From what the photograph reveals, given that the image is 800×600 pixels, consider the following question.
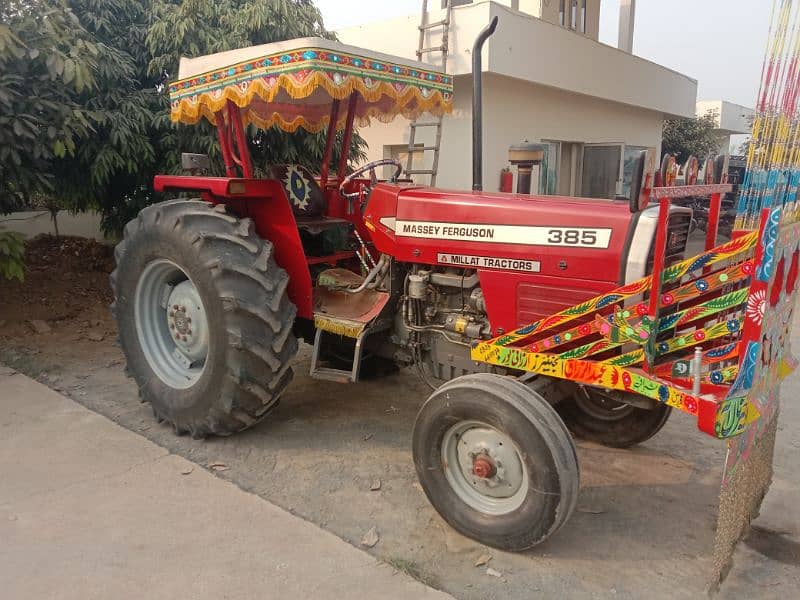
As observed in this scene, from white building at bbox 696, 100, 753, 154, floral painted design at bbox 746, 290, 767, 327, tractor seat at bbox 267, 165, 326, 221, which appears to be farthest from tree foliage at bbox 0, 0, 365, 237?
white building at bbox 696, 100, 753, 154

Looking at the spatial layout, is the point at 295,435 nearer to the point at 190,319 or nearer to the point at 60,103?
the point at 190,319

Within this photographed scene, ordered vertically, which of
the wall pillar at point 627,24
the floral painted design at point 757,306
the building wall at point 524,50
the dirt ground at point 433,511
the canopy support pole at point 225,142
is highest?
the wall pillar at point 627,24

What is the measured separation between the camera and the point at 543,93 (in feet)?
35.0

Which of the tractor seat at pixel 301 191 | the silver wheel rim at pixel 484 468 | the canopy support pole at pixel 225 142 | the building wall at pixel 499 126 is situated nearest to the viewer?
the silver wheel rim at pixel 484 468

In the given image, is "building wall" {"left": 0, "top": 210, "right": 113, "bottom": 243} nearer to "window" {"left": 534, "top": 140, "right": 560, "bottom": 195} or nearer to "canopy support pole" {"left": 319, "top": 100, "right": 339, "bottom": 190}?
"canopy support pole" {"left": 319, "top": 100, "right": 339, "bottom": 190}

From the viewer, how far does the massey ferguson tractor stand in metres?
2.60

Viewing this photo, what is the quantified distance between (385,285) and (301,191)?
1.11 m

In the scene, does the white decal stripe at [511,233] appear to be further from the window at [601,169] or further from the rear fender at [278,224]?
the window at [601,169]

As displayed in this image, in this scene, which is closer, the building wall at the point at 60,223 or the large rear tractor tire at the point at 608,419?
the large rear tractor tire at the point at 608,419

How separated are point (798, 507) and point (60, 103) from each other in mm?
5824

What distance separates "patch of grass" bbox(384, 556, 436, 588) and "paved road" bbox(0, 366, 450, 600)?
4cm

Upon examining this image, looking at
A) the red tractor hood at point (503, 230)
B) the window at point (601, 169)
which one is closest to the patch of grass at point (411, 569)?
the red tractor hood at point (503, 230)

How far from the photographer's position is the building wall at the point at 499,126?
921cm

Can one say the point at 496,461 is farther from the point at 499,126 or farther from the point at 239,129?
the point at 499,126
